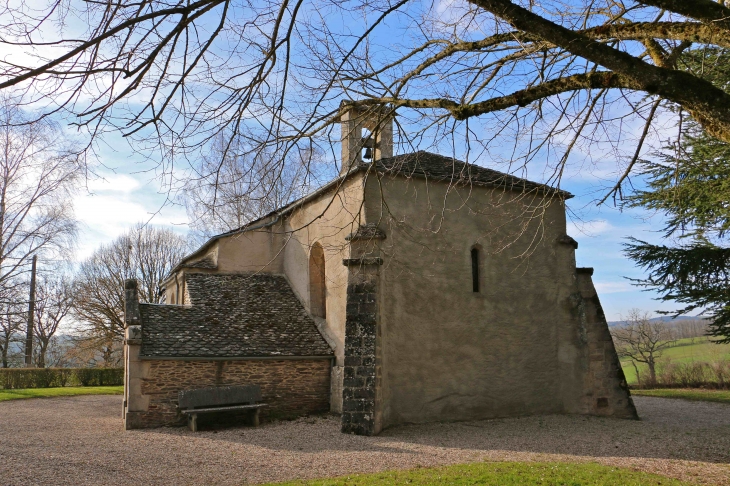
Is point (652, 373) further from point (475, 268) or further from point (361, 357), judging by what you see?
point (361, 357)

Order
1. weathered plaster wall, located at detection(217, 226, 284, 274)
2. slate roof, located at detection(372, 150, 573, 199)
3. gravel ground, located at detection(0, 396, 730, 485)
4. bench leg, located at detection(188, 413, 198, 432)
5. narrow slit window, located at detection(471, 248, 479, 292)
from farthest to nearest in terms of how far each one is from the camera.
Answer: weathered plaster wall, located at detection(217, 226, 284, 274)
narrow slit window, located at detection(471, 248, 479, 292)
slate roof, located at detection(372, 150, 573, 199)
bench leg, located at detection(188, 413, 198, 432)
gravel ground, located at detection(0, 396, 730, 485)

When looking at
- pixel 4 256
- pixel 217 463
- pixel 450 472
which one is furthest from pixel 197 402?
pixel 4 256

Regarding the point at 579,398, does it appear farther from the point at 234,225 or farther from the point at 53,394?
the point at 53,394

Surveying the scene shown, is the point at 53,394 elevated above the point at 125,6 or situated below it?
below

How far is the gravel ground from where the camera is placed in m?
8.01

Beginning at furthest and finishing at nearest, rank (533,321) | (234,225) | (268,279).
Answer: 1. (234,225)
2. (268,279)
3. (533,321)

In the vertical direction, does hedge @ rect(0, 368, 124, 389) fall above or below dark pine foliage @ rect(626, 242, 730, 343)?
below

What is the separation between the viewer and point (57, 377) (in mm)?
25047

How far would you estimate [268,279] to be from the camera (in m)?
17.1

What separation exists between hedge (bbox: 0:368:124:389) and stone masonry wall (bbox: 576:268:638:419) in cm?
2194

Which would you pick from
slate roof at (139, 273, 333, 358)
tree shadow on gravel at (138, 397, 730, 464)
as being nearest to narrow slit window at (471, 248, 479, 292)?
tree shadow on gravel at (138, 397, 730, 464)

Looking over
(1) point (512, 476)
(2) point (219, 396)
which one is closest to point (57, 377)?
(2) point (219, 396)

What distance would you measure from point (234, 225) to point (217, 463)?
57.0ft

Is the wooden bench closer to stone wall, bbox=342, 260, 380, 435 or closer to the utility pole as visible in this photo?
stone wall, bbox=342, 260, 380, 435
